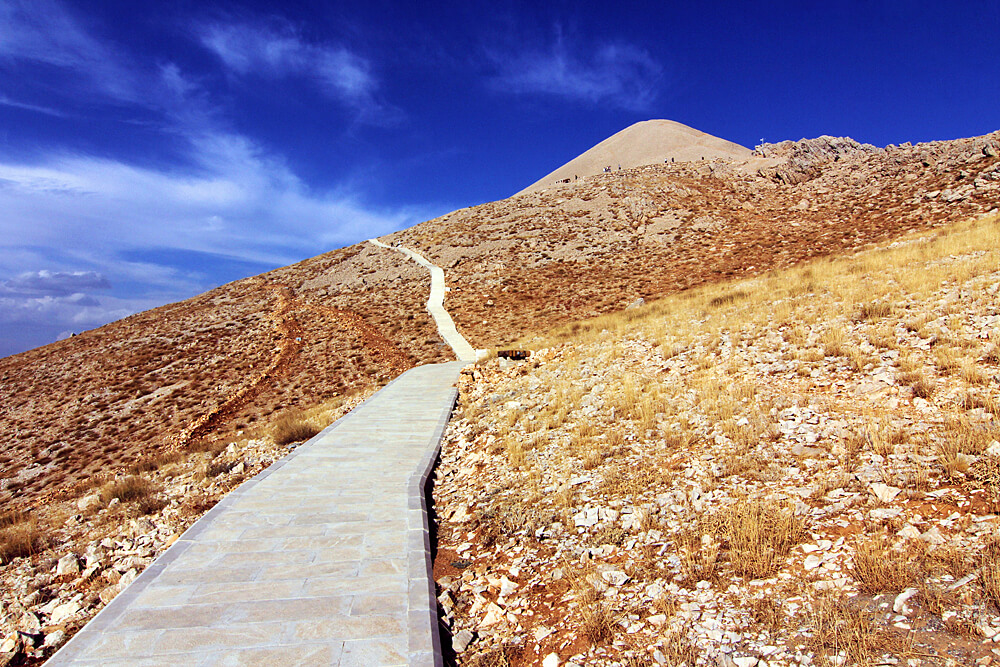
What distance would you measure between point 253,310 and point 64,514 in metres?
29.4

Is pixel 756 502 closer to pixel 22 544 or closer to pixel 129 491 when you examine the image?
pixel 22 544

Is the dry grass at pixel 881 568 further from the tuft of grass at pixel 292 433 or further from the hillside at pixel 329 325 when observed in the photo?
the tuft of grass at pixel 292 433

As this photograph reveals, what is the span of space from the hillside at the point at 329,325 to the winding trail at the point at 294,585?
191cm

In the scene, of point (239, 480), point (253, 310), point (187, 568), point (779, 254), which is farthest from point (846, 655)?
point (253, 310)

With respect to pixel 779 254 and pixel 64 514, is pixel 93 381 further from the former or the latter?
pixel 779 254

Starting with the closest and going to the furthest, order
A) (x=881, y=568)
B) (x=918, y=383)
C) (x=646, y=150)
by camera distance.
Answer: (x=881, y=568), (x=918, y=383), (x=646, y=150)

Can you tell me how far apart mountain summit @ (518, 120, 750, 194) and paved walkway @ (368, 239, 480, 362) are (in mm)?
37670

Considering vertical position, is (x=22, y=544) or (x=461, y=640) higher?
(x=22, y=544)

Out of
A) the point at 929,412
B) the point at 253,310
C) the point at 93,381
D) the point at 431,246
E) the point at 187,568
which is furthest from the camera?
the point at 431,246

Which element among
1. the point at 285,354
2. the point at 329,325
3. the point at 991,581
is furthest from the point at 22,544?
the point at 329,325

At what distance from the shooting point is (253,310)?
123ft

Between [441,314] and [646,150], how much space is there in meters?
72.5

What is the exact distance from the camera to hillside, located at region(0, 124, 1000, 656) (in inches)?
378

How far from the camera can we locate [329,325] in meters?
32.1
